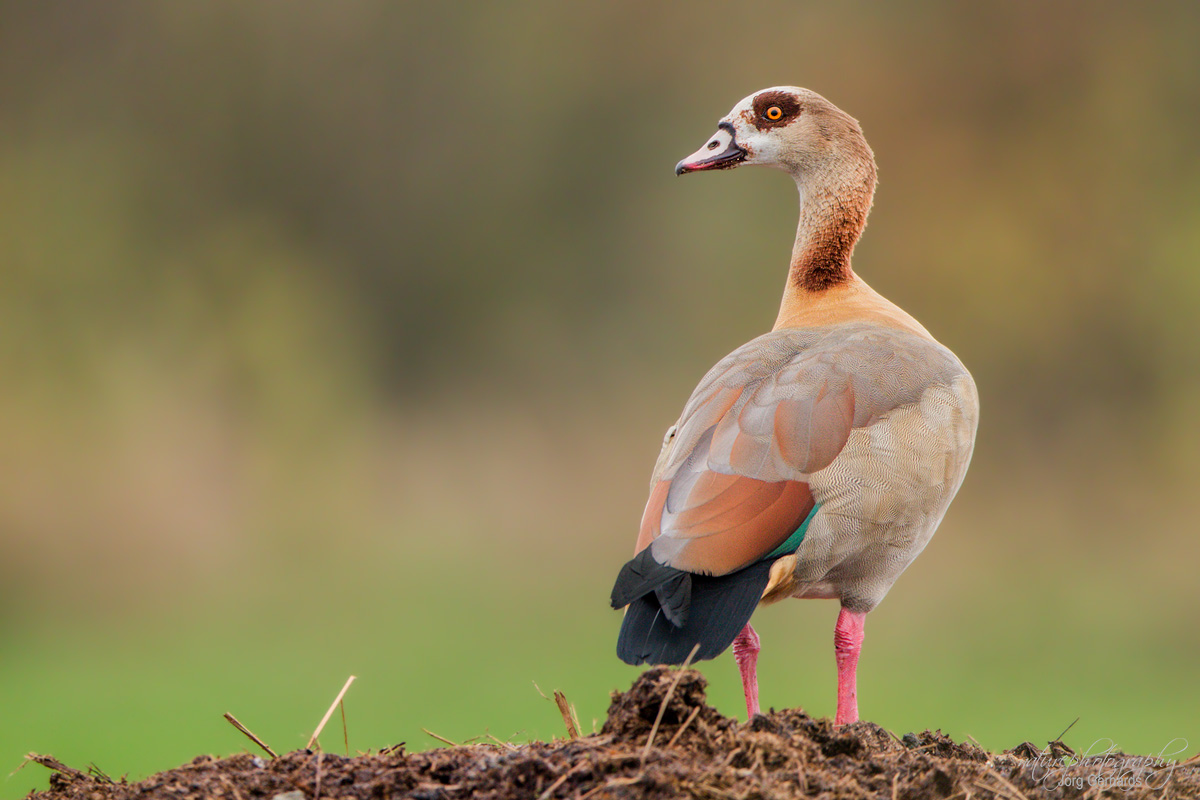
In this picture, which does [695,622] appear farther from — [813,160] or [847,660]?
[813,160]

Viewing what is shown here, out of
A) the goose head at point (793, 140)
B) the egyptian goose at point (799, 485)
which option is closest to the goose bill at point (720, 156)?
Answer: the goose head at point (793, 140)

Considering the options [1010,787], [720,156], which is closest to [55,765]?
[1010,787]

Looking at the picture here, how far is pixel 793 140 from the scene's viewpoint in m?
3.14

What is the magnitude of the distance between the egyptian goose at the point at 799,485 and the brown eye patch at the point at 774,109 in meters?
0.64

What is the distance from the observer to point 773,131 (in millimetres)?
3143

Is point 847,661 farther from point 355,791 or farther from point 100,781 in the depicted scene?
point 100,781

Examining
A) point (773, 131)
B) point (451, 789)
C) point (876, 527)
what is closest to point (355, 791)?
point (451, 789)

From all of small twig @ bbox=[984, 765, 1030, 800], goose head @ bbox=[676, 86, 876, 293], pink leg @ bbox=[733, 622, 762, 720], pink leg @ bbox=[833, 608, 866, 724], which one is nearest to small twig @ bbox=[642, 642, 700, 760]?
small twig @ bbox=[984, 765, 1030, 800]

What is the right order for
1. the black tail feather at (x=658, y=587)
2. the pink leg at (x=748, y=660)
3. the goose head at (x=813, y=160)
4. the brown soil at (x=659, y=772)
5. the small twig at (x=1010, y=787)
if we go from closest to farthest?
the brown soil at (x=659, y=772) < the small twig at (x=1010, y=787) < the black tail feather at (x=658, y=587) < the pink leg at (x=748, y=660) < the goose head at (x=813, y=160)

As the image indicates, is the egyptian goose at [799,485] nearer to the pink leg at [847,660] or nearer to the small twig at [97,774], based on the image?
the pink leg at [847,660]

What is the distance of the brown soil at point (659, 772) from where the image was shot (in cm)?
147

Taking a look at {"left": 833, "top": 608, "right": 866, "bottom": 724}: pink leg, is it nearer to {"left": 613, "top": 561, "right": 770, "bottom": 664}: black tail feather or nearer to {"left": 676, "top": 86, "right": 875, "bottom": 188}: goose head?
{"left": 613, "top": 561, "right": 770, "bottom": 664}: black tail feather

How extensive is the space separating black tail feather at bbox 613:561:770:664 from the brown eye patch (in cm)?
160

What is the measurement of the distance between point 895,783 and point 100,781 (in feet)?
4.22
